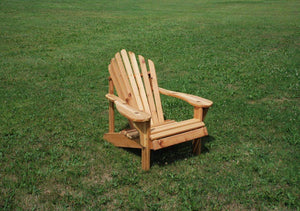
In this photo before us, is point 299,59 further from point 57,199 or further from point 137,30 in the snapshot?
point 57,199

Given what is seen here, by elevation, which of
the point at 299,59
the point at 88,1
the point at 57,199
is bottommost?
the point at 57,199

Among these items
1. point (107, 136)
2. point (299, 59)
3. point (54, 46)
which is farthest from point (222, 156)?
point (54, 46)

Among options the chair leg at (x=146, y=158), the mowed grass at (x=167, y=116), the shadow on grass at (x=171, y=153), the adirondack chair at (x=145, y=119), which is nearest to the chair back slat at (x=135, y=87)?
the adirondack chair at (x=145, y=119)

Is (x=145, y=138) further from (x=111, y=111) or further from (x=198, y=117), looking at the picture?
(x=111, y=111)

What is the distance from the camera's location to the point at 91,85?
22.6 feet

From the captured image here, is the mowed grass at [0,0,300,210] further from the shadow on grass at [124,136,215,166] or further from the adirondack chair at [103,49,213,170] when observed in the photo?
the adirondack chair at [103,49,213,170]

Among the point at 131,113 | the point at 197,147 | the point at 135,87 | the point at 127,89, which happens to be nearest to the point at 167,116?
the point at 135,87

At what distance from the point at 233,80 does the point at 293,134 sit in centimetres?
260

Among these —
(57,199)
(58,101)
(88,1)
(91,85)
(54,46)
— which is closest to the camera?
(57,199)

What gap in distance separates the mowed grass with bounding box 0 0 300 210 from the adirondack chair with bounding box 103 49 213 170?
0.26 m

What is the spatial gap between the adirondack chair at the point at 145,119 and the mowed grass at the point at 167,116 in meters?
0.26

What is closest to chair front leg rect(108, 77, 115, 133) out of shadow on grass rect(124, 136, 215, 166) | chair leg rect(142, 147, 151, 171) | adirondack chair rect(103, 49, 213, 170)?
adirondack chair rect(103, 49, 213, 170)

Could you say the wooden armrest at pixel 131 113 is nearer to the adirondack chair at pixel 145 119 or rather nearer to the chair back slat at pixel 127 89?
the adirondack chair at pixel 145 119

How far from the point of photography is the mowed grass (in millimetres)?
3422
